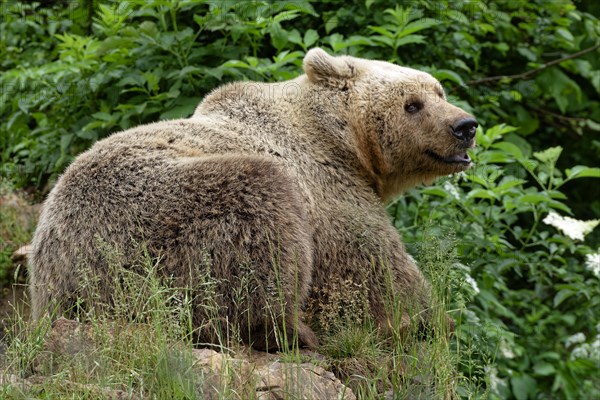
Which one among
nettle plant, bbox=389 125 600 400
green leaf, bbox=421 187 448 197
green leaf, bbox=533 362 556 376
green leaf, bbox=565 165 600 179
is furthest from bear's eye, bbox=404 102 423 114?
green leaf, bbox=533 362 556 376

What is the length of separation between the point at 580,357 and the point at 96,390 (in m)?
5.81

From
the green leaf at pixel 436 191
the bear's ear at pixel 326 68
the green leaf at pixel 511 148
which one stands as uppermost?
the bear's ear at pixel 326 68

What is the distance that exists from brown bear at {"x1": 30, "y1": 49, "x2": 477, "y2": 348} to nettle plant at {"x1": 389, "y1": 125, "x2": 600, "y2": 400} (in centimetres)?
59

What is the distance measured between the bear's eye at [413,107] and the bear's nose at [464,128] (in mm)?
294

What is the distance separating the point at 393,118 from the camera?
575 cm

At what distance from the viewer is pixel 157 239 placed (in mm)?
4469

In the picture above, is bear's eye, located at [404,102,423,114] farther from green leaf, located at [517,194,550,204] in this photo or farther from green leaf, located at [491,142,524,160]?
green leaf, located at [517,194,550,204]

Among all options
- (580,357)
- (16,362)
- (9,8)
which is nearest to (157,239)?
(16,362)

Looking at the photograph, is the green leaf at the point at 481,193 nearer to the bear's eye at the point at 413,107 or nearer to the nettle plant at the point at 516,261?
the nettle plant at the point at 516,261

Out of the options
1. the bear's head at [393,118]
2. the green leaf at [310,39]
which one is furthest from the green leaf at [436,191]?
the green leaf at [310,39]

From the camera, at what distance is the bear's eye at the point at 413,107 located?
19.0 ft

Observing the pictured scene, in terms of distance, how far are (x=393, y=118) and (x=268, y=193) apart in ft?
4.89

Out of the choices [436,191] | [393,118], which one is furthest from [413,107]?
[436,191]

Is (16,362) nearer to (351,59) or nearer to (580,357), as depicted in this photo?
(351,59)
